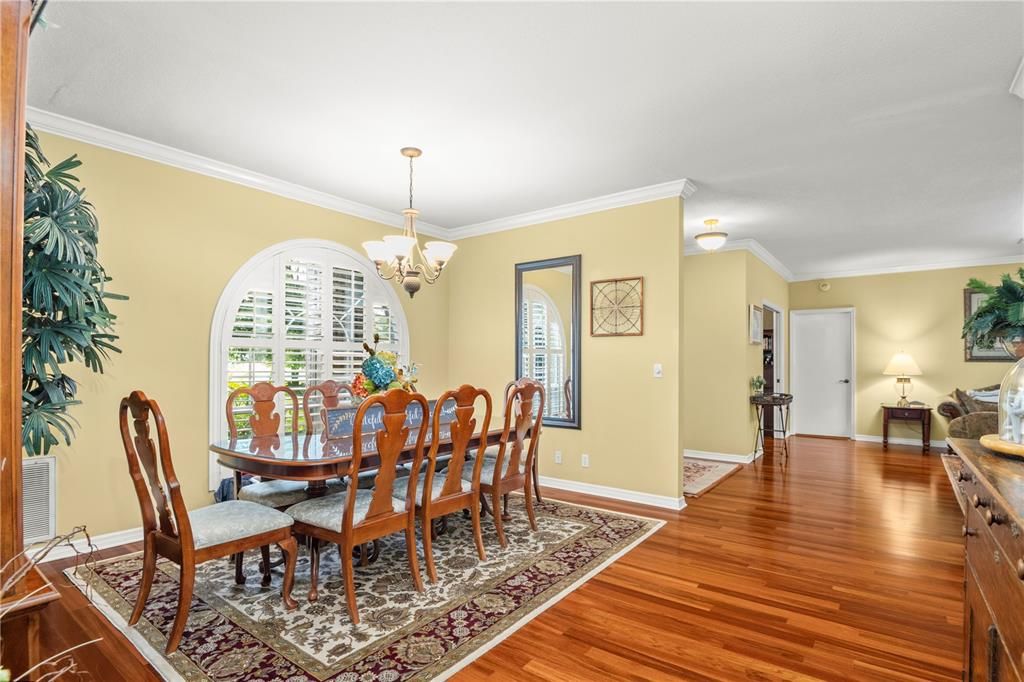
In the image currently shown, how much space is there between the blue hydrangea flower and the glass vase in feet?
8.90

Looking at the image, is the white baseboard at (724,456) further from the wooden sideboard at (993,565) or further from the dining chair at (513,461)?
the wooden sideboard at (993,565)

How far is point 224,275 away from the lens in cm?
391

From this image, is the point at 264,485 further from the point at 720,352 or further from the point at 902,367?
the point at 902,367

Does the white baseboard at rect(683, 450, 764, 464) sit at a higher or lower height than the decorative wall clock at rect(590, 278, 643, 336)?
lower

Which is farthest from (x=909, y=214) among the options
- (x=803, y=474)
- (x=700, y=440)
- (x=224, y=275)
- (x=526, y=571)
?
(x=224, y=275)

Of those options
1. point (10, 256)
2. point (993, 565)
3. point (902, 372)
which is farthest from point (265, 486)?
point (902, 372)

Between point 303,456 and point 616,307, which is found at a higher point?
point 616,307

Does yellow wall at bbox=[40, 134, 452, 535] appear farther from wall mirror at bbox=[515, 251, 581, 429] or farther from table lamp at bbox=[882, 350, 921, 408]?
table lamp at bbox=[882, 350, 921, 408]

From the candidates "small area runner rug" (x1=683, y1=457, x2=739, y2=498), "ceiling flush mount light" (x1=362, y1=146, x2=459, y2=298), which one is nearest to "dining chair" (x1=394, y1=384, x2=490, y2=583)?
"ceiling flush mount light" (x1=362, y1=146, x2=459, y2=298)

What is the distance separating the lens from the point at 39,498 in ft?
9.79

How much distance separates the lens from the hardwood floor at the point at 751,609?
6.72ft

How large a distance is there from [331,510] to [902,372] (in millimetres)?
7985

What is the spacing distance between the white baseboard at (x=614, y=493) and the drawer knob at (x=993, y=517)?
3143 millimetres

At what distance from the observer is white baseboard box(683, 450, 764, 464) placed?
20.2 ft
